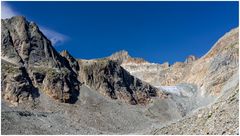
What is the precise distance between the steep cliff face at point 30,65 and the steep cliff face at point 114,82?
5.23m

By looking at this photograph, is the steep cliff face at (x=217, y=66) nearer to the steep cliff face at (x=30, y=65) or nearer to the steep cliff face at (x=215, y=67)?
the steep cliff face at (x=215, y=67)

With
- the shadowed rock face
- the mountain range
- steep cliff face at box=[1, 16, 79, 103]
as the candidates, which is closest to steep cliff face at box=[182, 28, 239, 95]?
the mountain range

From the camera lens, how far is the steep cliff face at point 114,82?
123688mm

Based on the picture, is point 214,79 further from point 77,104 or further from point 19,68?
point 19,68

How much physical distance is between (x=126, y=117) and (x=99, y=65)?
94.6 feet

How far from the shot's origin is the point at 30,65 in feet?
373

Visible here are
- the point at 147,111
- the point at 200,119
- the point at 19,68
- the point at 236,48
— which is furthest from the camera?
the point at 236,48

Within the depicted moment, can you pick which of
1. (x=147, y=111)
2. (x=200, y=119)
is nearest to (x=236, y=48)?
(x=147, y=111)

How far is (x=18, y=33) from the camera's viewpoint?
387ft

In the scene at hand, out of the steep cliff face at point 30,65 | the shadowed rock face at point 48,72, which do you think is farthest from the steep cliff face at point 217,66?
the steep cliff face at point 30,65

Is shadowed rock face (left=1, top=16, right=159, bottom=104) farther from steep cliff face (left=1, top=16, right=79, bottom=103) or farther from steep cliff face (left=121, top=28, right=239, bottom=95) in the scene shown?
steep cliff face (left=121, top=28, right=239, bottom=95)

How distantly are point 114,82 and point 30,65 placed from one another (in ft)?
87.0

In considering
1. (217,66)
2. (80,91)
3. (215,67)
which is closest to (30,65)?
(80,91)

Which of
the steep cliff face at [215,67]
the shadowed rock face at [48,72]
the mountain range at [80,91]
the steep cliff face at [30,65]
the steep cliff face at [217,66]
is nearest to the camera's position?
the mountain range at [80,91]
